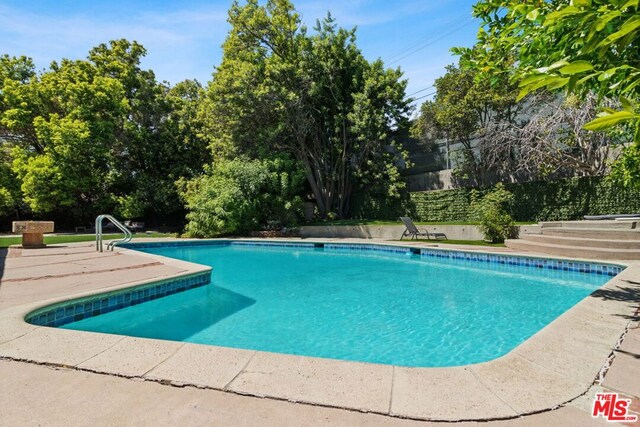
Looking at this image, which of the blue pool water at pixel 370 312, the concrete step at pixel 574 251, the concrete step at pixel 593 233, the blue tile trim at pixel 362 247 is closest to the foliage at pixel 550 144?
the concrete step at pixel 593 233

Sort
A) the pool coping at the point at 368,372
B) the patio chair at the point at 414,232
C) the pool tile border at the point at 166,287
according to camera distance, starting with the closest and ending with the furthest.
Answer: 1. the pool coping at the point at 368,372
2. the pool tile border at the point at 166,287
3. the patio chair at the point at 414,232

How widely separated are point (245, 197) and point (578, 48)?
1683cm

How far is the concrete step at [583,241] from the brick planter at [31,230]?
57.3ft

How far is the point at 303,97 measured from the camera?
19.4 metres

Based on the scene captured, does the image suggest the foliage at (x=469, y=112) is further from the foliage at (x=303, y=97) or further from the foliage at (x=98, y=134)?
the foliage at (x=98, y=134)

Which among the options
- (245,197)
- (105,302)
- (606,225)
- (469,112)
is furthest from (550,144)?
(105,302)

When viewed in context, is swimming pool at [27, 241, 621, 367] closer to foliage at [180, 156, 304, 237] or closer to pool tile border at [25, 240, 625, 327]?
pool tile border at [25, 240, 625, 327]

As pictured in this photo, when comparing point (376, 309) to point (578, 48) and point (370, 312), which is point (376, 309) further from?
point (578, 48)

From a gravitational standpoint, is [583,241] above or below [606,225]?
below

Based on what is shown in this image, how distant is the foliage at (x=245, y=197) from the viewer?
18016 millimetres

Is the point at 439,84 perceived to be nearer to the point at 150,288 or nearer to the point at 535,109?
the point at 535,109

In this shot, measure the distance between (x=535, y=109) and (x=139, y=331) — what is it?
18.4m

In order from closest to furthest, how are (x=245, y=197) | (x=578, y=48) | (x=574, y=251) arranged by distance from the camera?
(x=578, y=48) < (x=574, y=251) < (x=245, y=197)

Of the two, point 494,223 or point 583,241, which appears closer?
point 583,241
